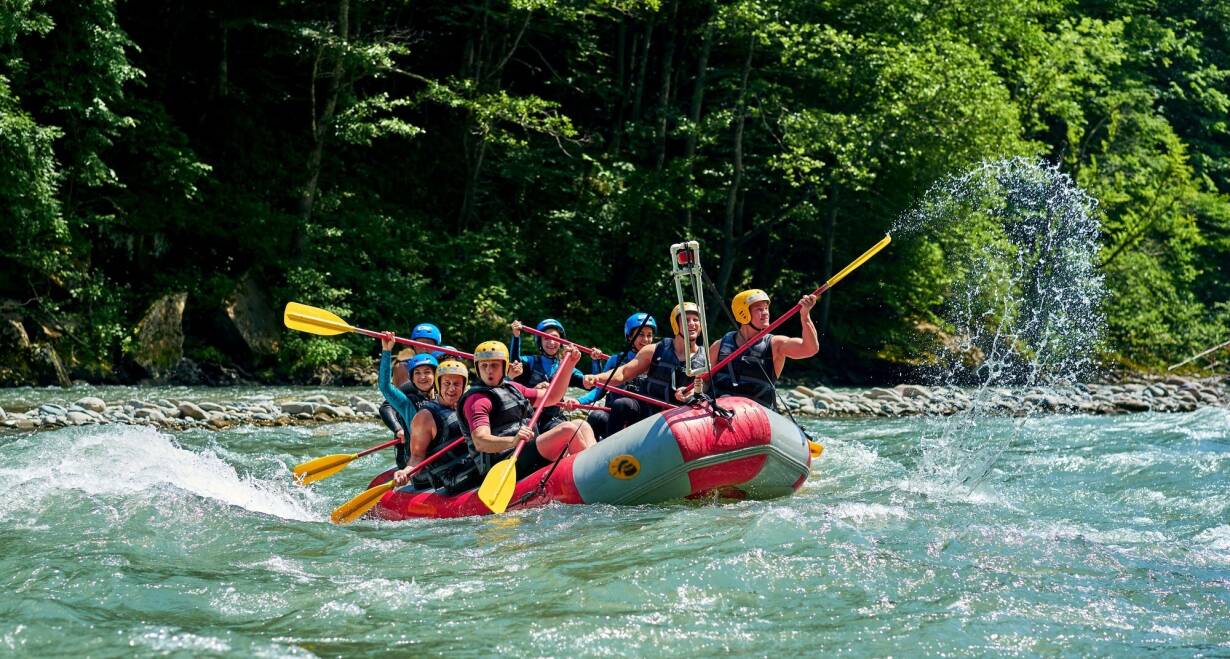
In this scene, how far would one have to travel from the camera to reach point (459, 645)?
A: 462cm

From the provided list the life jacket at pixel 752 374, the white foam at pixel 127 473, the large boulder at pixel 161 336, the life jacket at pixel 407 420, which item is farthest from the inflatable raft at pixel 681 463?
the large boulder at pixel 161 336

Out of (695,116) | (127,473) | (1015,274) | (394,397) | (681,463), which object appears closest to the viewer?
(681,463)

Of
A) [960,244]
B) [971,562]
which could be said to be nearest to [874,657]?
[971,562]

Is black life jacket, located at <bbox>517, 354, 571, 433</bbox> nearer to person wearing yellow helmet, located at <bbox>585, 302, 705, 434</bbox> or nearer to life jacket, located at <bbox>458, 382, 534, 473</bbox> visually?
person wearing yellow helmet, located at <bbox>585, 302, 705, 434</bbox>

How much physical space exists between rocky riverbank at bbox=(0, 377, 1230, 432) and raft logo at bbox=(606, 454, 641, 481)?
22.3 ft

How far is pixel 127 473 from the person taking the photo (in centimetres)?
865

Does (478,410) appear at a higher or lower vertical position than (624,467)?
higher

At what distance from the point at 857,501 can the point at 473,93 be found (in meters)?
14.3

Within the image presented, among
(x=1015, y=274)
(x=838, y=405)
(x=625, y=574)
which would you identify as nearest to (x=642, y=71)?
(x=1015, y=274)

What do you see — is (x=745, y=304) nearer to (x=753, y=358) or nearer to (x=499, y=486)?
(x=753, y=358)

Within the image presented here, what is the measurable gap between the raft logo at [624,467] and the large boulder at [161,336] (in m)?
11.0

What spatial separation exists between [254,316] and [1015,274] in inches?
519

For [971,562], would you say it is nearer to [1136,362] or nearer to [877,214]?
[877,214]

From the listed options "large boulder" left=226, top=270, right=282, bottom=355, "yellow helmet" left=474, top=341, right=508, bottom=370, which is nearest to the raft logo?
"yellow helmet" left=474, top=341, right=508, bottom=370
